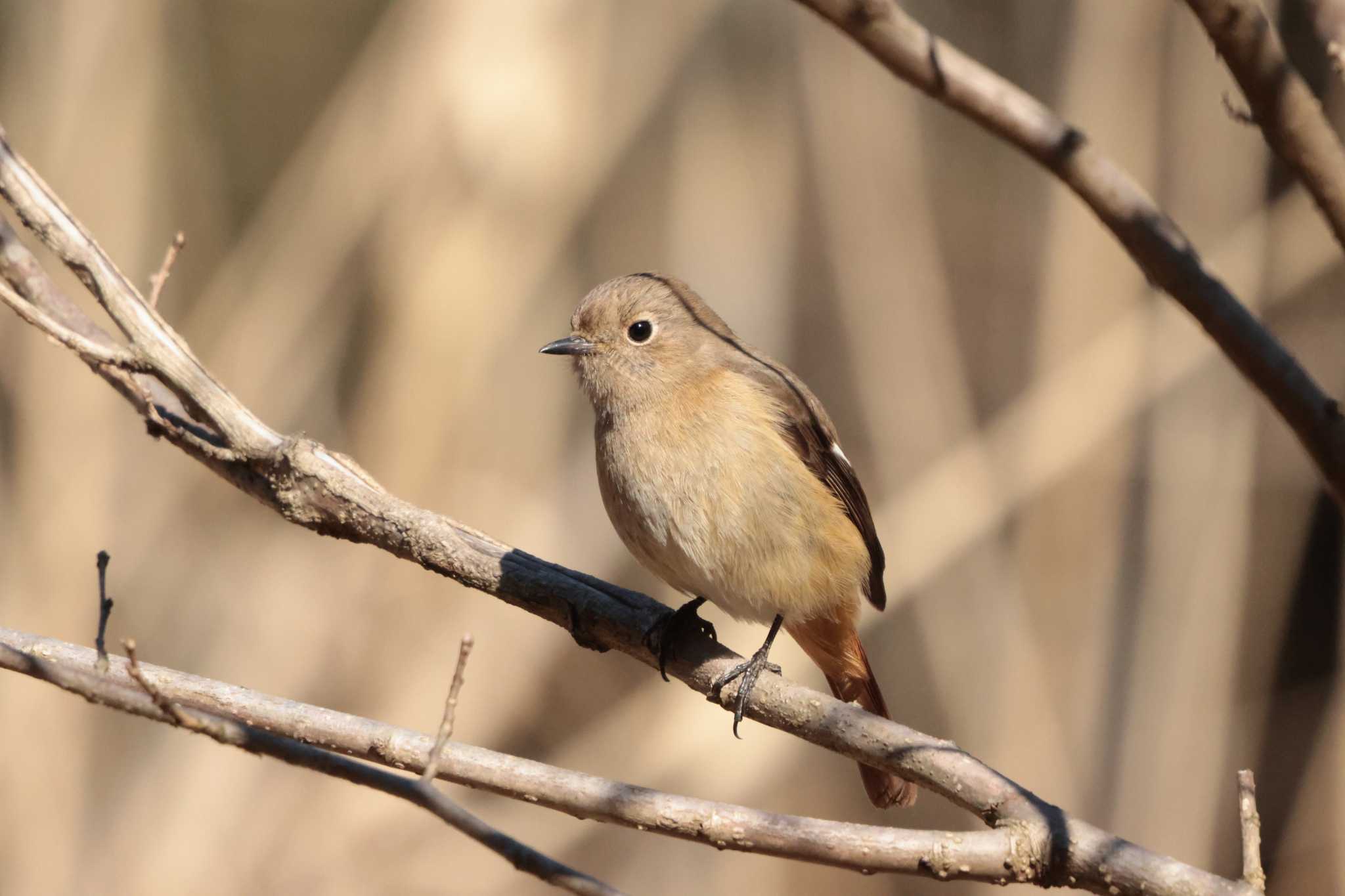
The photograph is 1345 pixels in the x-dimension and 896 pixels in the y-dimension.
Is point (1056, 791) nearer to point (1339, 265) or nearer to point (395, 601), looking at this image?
point (1339, 265)

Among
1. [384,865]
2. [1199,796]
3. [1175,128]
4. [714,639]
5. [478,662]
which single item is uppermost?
[1175,128]

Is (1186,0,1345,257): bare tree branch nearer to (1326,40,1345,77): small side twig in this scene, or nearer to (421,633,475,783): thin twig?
(1326,40,1345,77): small side twig

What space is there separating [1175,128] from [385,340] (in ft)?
9.81

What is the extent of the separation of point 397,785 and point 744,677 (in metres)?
1.14

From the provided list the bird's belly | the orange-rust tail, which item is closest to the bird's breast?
the bird's belly

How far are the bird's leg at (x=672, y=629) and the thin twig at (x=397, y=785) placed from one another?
100 cm

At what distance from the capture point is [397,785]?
1495 millimetres

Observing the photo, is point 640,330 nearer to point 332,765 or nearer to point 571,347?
point 571,347

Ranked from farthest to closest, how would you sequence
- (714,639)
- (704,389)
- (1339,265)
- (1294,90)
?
(1339,265), (704,389), (714,639), (1294,90)

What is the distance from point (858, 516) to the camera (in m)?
3.25

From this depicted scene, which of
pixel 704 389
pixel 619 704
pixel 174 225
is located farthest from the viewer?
pixel 174 225

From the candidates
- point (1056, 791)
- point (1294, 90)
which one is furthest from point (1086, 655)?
point (1294, 90)

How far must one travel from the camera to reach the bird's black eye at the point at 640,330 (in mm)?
3285

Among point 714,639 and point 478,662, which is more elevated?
point 478,662
